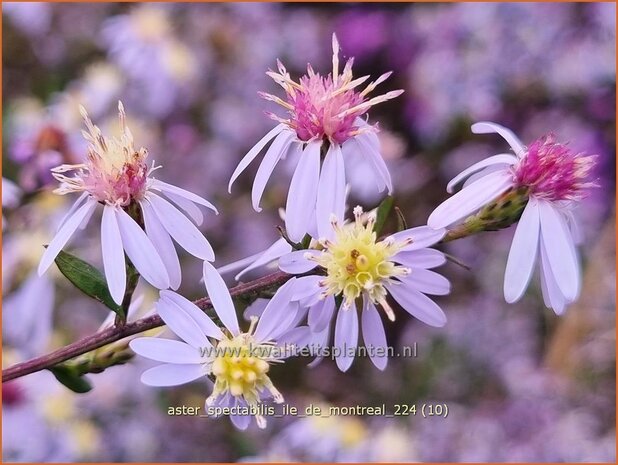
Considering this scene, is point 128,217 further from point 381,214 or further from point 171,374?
point 381,214

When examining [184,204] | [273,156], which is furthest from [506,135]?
[184,204]

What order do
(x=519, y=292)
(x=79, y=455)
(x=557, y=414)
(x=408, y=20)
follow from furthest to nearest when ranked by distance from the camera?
(x=408, y=20)
(x=557, y=414)
(x=79, y=455)
(x=519, y=292)

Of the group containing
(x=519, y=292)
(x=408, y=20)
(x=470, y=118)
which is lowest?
(x=519, y=292)

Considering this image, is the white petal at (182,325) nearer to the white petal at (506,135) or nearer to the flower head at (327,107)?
the flower head at (327,107)

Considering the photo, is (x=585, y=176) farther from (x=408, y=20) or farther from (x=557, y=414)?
(x=408, y=20)

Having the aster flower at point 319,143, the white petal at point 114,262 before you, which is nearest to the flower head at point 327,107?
the aster flower at point 319,143

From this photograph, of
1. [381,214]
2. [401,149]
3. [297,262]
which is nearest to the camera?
[297,262]

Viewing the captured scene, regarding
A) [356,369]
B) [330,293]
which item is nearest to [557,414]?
[356,369]
